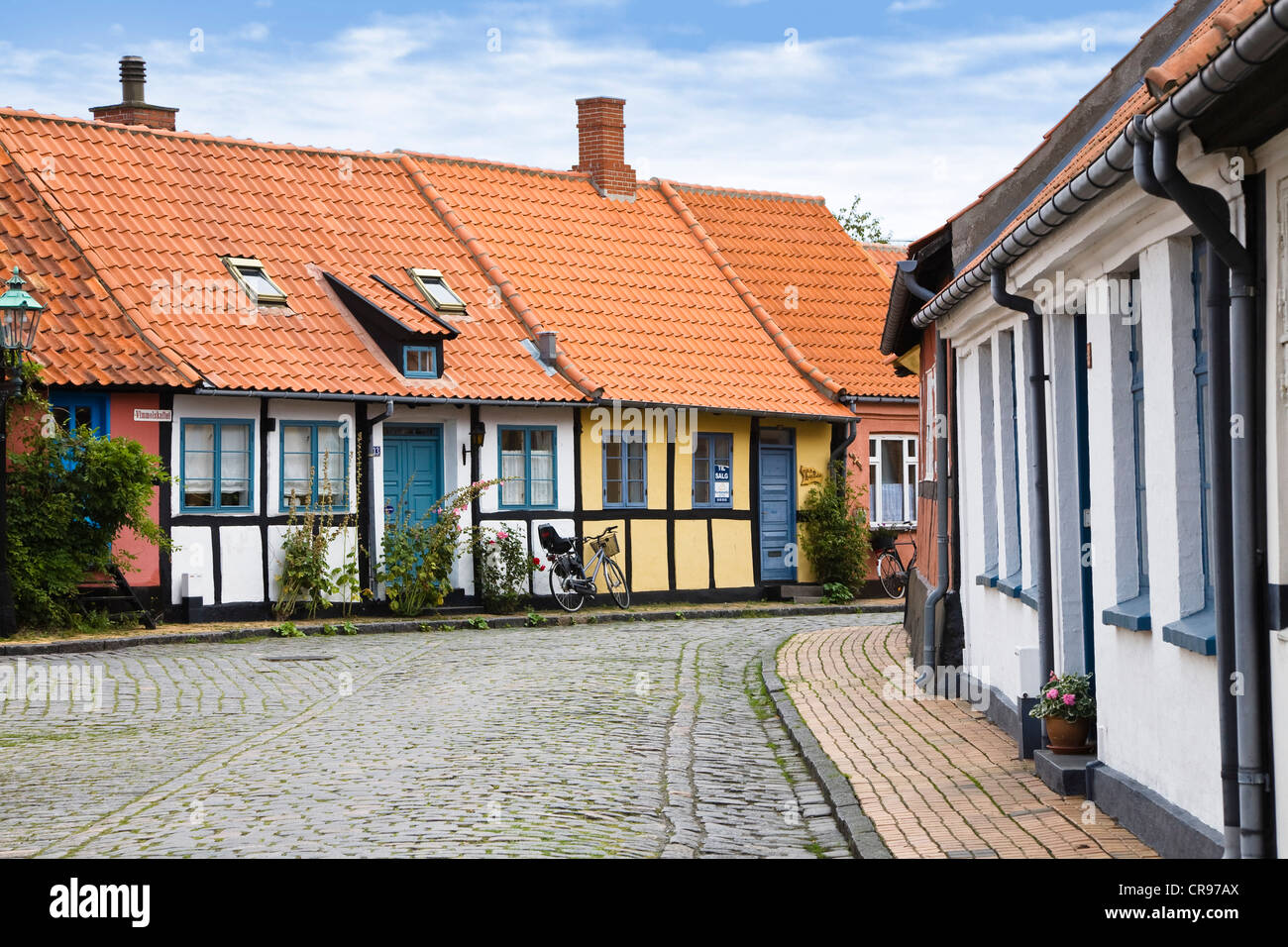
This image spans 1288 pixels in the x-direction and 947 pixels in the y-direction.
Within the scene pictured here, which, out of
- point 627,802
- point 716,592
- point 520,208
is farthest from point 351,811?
point 520,208

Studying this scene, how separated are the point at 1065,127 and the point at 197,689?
8.06 meters

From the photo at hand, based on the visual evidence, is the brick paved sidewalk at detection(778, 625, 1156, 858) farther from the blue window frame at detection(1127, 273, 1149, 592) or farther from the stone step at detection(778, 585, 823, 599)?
the stone step at detection(778, 585, 823, 599)

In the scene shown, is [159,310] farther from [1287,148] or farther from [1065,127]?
[1287,148]

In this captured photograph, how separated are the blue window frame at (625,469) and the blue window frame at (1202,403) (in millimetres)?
18203

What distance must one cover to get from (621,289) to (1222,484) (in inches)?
878

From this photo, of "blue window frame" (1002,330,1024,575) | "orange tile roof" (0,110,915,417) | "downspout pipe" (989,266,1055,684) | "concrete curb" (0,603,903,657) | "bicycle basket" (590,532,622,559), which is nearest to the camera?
"downspout pipe" (989,266,1055,684)

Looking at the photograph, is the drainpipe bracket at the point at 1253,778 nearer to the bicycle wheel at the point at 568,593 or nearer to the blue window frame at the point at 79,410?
the blue window frame at the point at 79,410

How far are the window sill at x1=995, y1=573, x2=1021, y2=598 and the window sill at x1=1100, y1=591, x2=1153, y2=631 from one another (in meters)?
2.58

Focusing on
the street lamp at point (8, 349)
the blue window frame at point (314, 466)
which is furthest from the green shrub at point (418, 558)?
the street lamp at point (8, 349)

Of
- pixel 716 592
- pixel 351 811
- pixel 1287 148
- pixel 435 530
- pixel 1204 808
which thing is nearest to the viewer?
pixel 1287 148

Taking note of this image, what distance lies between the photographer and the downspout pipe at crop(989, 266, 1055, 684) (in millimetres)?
9250

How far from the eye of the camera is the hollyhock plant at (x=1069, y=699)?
27.9ft

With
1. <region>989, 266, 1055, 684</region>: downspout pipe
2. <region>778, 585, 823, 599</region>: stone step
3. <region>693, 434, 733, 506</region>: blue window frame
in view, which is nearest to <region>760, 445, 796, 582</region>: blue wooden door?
<region>778, 585, 823, 599</region>: stone step

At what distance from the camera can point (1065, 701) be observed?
27.9ft
